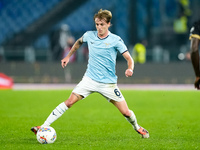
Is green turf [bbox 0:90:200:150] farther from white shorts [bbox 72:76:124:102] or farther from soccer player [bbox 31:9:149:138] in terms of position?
white shorts [bbox 72:76:124:102]

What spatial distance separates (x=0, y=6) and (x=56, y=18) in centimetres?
369

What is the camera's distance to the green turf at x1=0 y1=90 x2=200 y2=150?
820 cm

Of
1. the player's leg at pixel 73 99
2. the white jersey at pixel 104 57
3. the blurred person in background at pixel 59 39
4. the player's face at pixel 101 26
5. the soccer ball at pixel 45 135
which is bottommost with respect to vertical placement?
the blurred person in background at pixel 59 39

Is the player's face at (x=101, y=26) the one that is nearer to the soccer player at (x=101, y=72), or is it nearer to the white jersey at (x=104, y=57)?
the soccer player at (x=101, y=72)

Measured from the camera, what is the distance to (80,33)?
33406mm

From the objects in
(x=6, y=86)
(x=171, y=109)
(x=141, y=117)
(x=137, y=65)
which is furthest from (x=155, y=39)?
(x=141, y=117)

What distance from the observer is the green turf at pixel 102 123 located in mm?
8195

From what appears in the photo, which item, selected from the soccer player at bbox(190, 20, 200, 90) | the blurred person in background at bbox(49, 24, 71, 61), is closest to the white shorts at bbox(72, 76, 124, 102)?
the soccer player at bbox(190, 20, 200, 90)

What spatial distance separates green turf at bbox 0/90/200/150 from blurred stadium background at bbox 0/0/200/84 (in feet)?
24.0

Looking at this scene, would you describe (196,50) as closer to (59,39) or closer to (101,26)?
(101,26)

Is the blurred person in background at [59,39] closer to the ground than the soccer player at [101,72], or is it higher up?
closer to the ground

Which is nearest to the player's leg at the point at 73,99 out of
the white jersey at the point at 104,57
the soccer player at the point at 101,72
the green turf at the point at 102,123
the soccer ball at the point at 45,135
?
the soccer player at the point at 101,72

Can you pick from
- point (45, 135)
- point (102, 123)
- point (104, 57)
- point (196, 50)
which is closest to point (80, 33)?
point (102, 123)

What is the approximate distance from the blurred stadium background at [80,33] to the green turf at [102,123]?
24.0 ft
